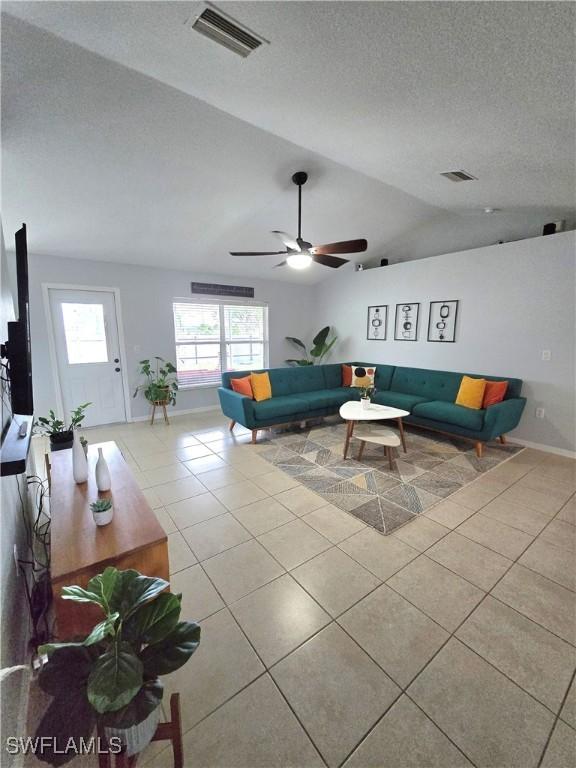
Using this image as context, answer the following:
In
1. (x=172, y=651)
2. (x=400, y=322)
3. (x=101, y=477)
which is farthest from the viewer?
(x=400, y=322)

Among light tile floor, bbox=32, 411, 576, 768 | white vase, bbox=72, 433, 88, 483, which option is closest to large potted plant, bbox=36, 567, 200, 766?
light tile floor, bbox=32, 411, 576, 768

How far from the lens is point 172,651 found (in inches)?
35.3

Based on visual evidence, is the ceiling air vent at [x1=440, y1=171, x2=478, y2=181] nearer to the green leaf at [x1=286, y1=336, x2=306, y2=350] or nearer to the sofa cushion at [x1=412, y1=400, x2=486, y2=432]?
the sofa cushion at [x1=412, y1=400, x2=486, y2=432]

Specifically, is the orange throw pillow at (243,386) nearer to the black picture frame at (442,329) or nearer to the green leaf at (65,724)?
the black picture frame at (442,329)

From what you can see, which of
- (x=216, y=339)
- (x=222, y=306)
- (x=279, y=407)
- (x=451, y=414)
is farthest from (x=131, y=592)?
(x=222, y=306)

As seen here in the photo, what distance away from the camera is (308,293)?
6.77 meters

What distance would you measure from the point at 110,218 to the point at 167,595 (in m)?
3.95

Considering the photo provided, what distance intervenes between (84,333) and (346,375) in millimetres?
4091

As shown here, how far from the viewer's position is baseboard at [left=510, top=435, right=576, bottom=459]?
3580 mm

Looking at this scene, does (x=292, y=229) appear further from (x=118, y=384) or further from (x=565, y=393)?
(x=565, y=393)

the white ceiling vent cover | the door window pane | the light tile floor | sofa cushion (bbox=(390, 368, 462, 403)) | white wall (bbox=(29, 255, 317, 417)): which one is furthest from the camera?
the door window pane

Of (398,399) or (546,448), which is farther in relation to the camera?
(398,399)

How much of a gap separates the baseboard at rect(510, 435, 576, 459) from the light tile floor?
4.01 feet

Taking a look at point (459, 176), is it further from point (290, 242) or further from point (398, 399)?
point (398, 399)
